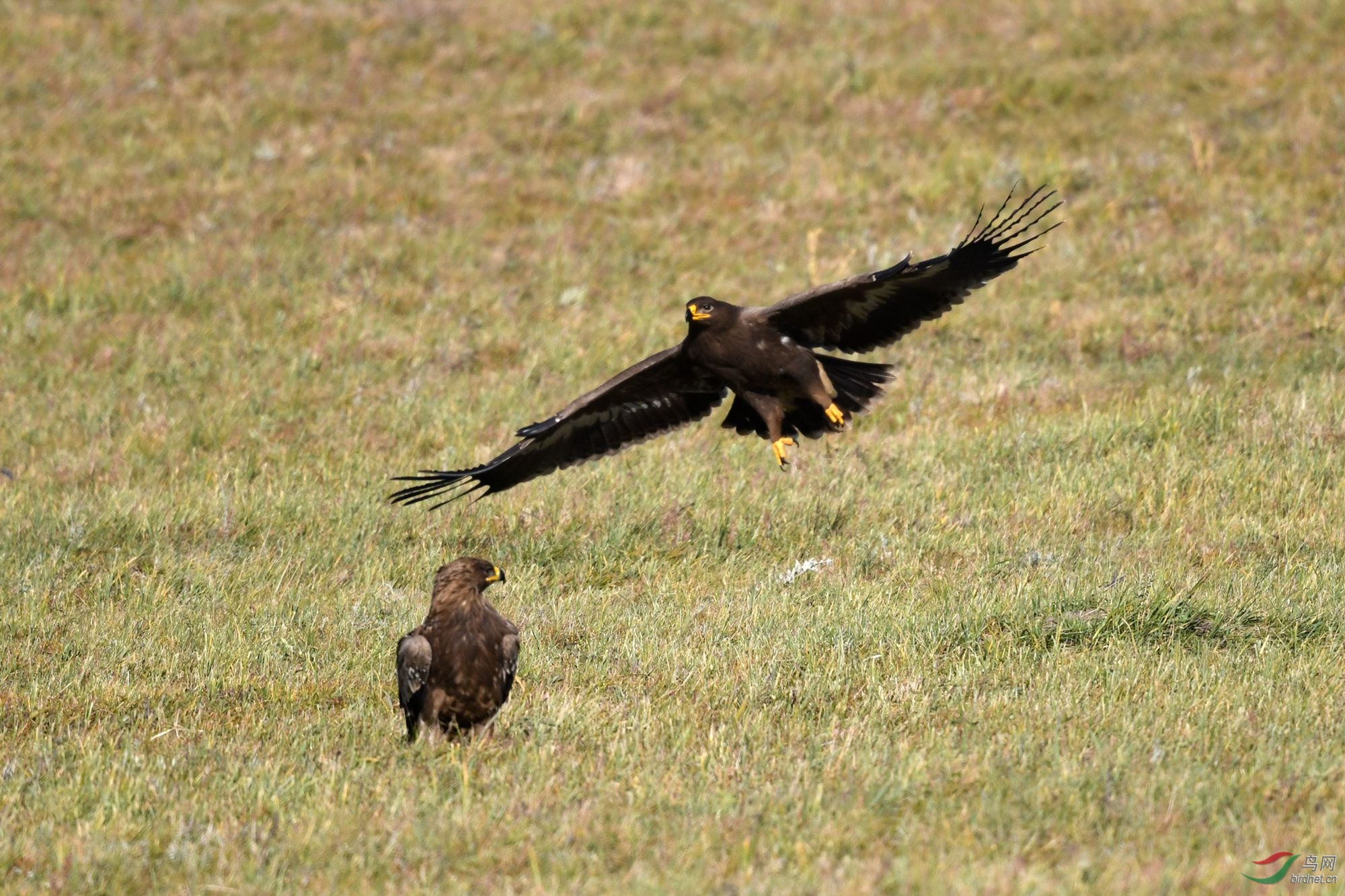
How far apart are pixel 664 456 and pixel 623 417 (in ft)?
5.04

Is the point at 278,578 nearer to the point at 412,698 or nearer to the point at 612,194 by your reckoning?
the point at 412,698

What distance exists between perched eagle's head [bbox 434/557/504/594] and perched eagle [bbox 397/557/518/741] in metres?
0.03

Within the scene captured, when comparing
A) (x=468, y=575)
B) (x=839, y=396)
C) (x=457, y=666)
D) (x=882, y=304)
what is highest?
(x=882, y=304)

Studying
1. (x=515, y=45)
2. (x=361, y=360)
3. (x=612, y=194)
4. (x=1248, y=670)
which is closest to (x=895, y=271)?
(x=1248, y=670)

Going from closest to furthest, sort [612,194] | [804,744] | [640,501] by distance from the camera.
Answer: [804,744], [640,501], [612,194]

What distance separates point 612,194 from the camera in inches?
708

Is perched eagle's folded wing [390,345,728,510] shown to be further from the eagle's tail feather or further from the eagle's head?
the eagle's tail feather

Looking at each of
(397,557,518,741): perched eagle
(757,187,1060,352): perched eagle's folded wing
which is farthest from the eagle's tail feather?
(397,557,518,741): perched eagle

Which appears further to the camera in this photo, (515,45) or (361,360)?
(515,45)

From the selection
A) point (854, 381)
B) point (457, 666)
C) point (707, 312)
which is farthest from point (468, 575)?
point (854, 381)

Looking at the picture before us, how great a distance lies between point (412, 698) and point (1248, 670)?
3.74m

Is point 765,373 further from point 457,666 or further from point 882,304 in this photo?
point 457,666

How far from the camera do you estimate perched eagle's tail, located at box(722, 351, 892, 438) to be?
962 cm

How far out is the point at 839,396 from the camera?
9594 mm
